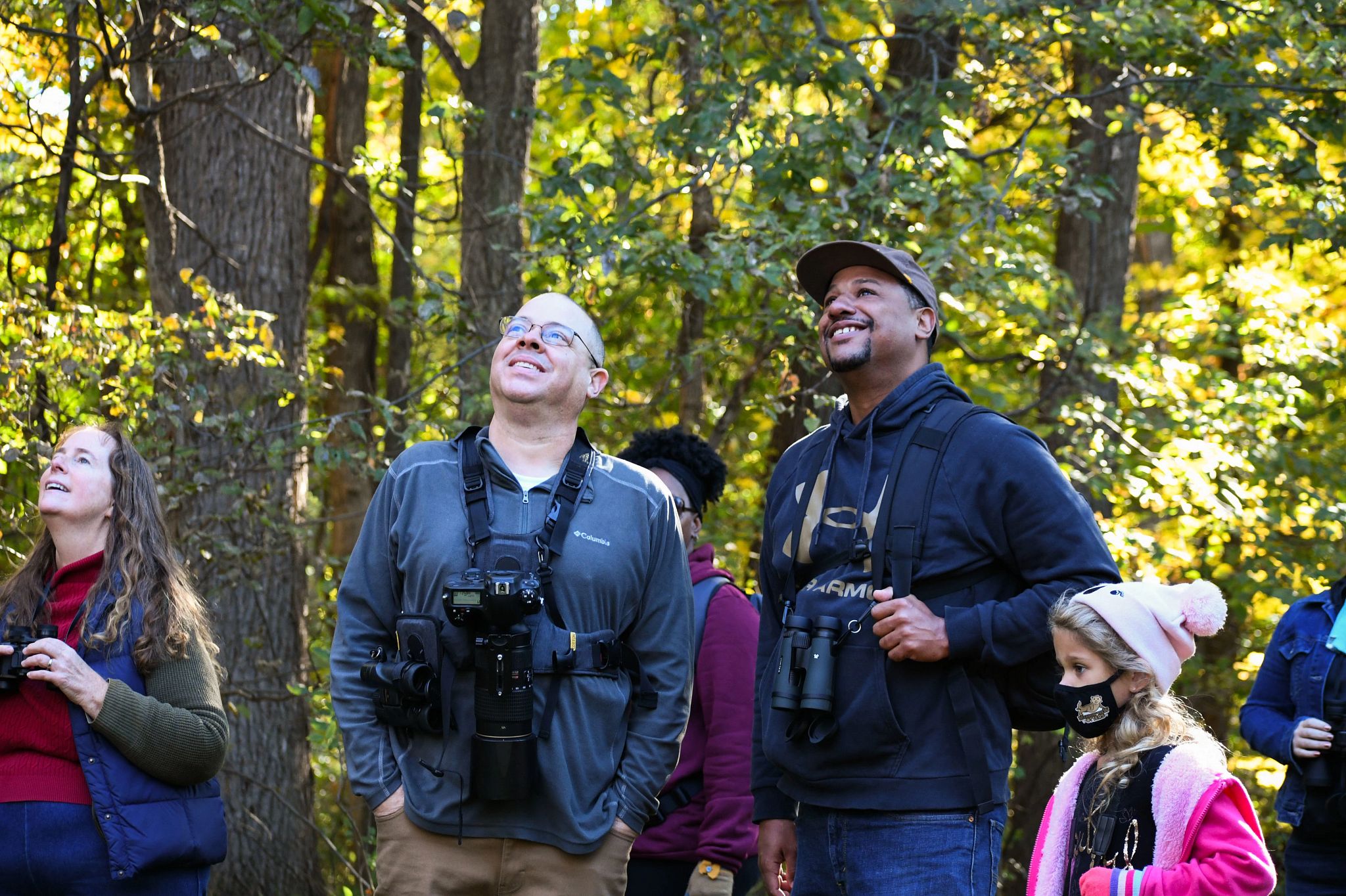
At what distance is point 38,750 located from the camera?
3.56m

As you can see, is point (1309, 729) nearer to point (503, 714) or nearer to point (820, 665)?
point (820, 665)

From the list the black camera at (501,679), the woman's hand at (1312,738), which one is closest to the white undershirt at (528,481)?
→ the black camera at (501,679)

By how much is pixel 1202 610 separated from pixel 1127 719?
284mm

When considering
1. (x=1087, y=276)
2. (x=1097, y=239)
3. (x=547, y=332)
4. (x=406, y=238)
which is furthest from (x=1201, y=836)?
(x=1097, y=239)

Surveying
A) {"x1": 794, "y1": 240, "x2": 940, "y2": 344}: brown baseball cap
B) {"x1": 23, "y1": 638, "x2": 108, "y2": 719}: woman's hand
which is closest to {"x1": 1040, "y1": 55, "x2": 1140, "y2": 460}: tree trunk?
{"x1": 794, "y1": 240, "x2": 940, "y2": 344}: brown baseball cap

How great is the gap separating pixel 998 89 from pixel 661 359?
2.78m

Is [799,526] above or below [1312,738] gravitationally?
above

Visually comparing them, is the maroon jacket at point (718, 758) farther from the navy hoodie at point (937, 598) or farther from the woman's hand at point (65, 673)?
the woman's hand at point (65, 673)

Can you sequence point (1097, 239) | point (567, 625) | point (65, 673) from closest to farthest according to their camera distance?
point (567, 625) < point (65, 673) < point (1097, 239)

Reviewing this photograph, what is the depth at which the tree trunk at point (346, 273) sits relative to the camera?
1017 centimetres

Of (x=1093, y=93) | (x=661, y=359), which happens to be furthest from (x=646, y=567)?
(x=661, y=359)

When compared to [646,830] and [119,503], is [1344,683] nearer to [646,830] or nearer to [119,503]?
[646,830]

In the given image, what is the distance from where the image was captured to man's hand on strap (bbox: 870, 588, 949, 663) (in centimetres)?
300

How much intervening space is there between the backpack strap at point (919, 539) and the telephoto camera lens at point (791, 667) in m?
0.21
